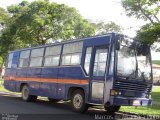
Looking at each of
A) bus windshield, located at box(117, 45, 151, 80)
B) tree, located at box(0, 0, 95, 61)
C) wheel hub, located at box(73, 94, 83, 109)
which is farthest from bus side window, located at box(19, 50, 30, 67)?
tree, located at box(0, 0, 95, 61)

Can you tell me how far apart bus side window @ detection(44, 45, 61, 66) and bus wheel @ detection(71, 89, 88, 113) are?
2.46 metres

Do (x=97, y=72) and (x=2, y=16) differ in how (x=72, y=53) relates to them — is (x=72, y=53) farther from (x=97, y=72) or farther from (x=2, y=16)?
(x=2, y=16)

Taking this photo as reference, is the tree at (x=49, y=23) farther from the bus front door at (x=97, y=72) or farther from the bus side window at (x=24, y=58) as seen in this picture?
the bus front door at (x=97, y=72)

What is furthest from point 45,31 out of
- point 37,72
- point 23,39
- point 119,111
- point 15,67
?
point 119,111

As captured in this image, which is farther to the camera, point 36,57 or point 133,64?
point 36,57

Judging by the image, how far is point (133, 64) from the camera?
1468 centimetres

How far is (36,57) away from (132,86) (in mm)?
7485

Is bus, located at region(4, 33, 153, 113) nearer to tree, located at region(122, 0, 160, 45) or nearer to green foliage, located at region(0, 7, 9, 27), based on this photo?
tree, located at region(122, 0, 160, 45)

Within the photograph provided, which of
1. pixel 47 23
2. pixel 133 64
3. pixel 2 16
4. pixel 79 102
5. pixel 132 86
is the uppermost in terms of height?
pixel 2 16

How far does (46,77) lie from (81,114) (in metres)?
4.26

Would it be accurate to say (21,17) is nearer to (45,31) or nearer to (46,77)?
(45,31)

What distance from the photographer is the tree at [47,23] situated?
39188 mm

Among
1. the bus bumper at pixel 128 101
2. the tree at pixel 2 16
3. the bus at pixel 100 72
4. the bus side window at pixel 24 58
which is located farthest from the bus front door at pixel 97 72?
the tree at pixel 2 16

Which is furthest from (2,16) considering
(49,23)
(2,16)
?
(49,23)
